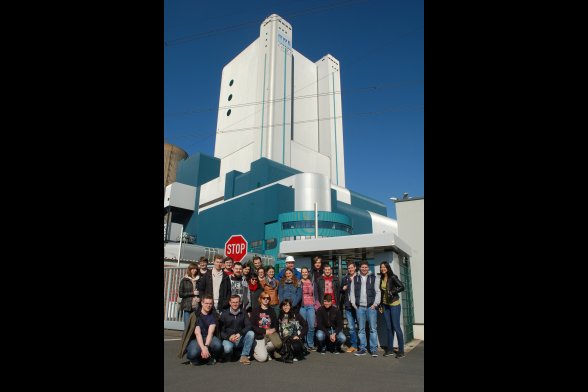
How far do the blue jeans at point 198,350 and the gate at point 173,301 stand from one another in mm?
4587

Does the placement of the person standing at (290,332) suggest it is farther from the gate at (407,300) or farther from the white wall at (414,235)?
the white wall at (414,235)

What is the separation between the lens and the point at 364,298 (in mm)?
7047

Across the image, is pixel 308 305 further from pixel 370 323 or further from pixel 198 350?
pixel 198 350

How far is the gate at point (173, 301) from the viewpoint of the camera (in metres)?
9.97

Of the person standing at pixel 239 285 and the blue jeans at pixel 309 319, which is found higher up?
the person standing at pixel 239 285

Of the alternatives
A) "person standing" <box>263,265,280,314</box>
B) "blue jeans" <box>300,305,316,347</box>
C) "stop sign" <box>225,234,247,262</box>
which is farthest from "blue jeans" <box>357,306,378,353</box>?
"stop sign" <box>225,234,247,262</box>

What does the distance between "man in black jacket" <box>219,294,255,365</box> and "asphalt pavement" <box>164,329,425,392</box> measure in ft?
0.71

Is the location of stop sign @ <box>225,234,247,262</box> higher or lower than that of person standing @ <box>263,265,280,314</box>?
higher

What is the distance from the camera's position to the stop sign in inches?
352

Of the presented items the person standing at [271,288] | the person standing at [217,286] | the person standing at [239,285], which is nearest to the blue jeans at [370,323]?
the person standing at [271,288]

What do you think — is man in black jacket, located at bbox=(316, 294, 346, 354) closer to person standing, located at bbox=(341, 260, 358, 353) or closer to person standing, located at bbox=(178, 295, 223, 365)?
person standing, located at bbox=(341, 260, 358, 353)

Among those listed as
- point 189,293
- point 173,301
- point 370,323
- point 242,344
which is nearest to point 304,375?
point 242,344
